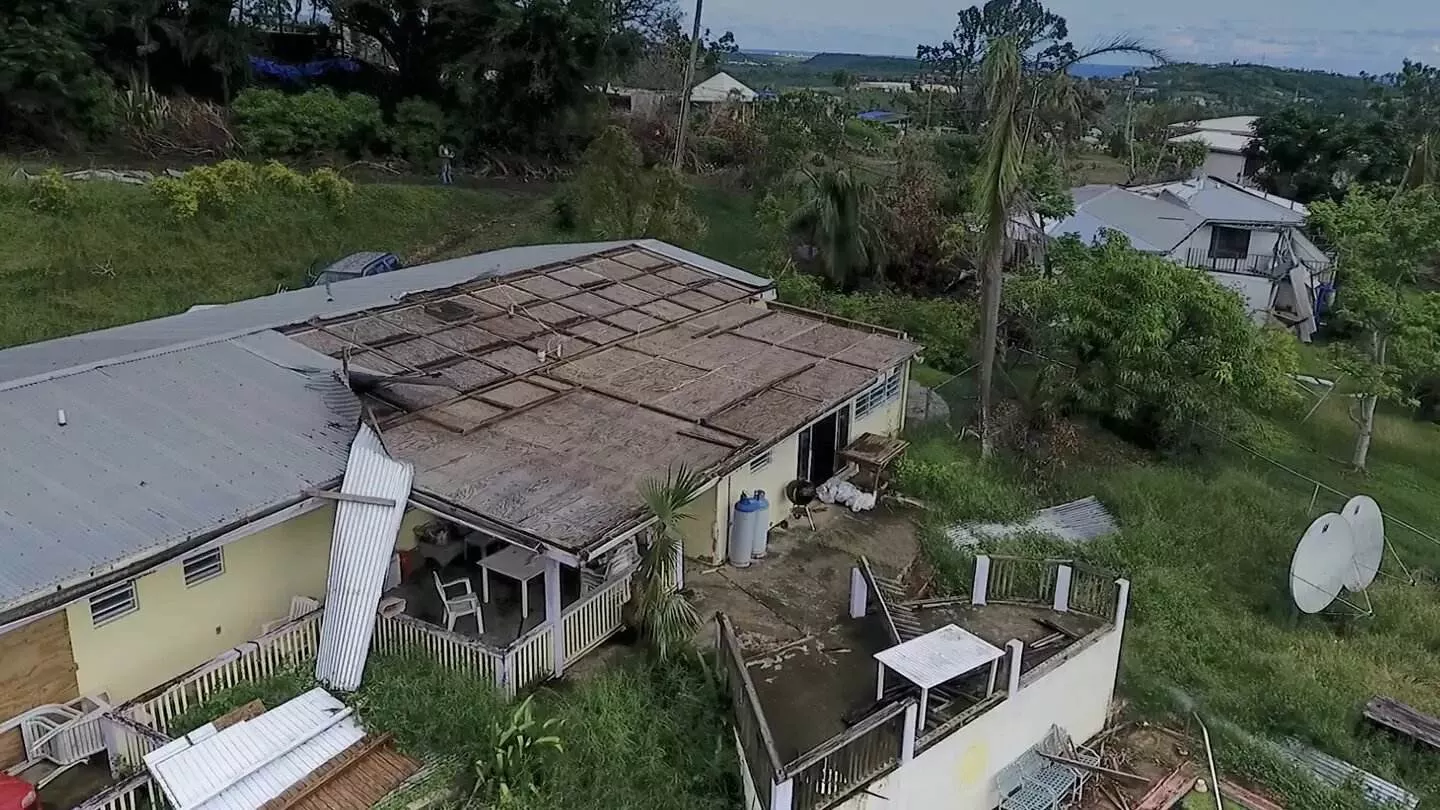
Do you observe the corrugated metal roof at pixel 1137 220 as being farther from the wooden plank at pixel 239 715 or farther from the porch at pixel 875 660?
the wooden plank at pixel 239 715

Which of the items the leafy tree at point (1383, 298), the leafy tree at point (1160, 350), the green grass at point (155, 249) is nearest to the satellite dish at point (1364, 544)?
the leafy tree at point (1160, 350)

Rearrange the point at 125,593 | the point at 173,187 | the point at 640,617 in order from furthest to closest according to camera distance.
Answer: the point at 173,187 < the point at 640,617 < the point at 125,593

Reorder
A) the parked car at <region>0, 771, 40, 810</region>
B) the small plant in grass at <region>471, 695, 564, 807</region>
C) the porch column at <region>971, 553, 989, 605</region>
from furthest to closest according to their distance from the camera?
1. the porch column at <region>971, 553, 989, 605</region>
2. the small plant in grass at <region>471, 695, 564, 807</region>
3. the parked car at <region>0, 771, 40, 810</region>

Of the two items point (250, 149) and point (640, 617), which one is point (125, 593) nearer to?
point (640, 617)

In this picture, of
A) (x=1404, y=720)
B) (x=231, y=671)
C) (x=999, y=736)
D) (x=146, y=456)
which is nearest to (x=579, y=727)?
(x=231, y=671)

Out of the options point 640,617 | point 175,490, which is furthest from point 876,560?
point 175,490

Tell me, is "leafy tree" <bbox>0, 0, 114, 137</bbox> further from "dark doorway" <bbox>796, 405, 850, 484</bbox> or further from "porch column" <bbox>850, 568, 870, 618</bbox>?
"porch column" <bbox>850, 568, 870, 618</bbox>

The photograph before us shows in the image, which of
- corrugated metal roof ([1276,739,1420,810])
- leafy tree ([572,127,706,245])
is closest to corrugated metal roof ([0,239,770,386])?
leafy tree ([572,127,706,245])
